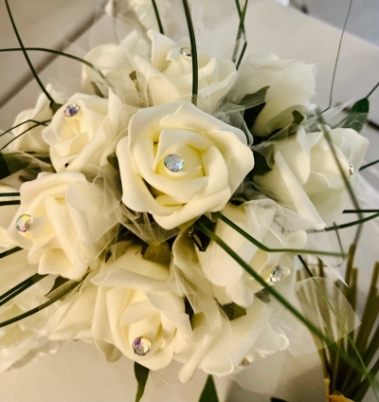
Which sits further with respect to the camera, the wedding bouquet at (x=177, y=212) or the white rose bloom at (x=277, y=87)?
the white rose bloom at (x=277, y=87)

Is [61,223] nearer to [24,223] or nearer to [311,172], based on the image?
[24,223]

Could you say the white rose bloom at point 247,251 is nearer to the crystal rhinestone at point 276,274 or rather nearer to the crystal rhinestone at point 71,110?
the crystal rhinestone at point 276,274

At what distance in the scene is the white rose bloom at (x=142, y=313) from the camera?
0.33m

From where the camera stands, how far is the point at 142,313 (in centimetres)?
34

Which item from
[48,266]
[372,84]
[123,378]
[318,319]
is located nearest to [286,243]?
[318,319]

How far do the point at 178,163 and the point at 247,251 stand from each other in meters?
0.09

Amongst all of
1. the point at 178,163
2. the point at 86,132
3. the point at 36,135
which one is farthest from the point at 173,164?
the point at 36,135

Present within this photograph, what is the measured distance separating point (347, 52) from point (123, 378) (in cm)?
70

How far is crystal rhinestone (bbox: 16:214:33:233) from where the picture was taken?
329 millimetres

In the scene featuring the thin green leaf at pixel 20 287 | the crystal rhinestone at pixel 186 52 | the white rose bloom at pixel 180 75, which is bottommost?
the thin green leaf at pixel 20 287

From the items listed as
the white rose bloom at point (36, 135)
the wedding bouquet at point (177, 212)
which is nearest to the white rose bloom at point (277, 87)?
the wedding bouquet at point (177, 212)

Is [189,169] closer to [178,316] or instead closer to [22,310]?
[178,316]

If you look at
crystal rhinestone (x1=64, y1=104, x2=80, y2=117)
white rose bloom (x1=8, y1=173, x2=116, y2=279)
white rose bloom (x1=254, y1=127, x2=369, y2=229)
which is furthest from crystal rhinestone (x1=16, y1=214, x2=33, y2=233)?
white rose bloom (x1=254, y1=127, x2=369, y2=229)

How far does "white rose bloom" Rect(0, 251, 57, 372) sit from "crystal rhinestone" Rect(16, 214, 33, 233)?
3.4 inches
